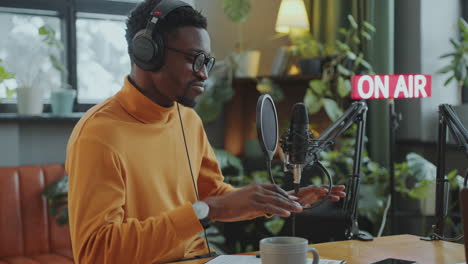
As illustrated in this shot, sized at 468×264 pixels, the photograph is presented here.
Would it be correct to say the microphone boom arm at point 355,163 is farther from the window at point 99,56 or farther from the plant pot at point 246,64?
the plant pot at point 246,64

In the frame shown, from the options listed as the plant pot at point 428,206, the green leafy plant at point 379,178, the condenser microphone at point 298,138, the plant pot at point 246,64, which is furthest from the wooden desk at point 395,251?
the plant pot at point 246,64

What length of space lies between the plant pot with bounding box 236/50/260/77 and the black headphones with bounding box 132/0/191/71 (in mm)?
2253

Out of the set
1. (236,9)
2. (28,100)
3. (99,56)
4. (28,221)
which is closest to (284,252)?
(28,221)

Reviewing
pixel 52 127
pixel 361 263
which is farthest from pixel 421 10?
pixel 361 263

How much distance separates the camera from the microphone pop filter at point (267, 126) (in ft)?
3.56

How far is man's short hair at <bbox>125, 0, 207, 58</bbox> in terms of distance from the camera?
1.54 metres

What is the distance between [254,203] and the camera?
1.19 m

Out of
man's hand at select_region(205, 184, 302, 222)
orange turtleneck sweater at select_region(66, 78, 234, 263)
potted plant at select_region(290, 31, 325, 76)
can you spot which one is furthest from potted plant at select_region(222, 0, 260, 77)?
man's hand at select_region(205, 184, 302, 222)

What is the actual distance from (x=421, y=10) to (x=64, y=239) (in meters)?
2.26

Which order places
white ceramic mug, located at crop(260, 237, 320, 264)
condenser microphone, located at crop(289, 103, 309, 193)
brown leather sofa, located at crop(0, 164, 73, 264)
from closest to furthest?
white ceramic mug, located at crop(260, 237, 320, 264) → condenser microphone, located at crop(289, 103, 309, 193) → brown leather sofa, located at crop(0, 164, 73, 264)

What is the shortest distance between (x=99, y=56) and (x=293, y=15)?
1216 millimetres

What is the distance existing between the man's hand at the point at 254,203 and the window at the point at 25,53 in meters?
2.25

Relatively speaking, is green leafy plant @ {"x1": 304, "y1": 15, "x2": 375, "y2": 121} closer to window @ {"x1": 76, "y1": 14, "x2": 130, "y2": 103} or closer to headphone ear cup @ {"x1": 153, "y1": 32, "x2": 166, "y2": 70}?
window @ {"x1": 76, "y1": 14, "x2": 130, "y2": 103}

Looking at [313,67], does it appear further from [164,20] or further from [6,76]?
[164,20]
